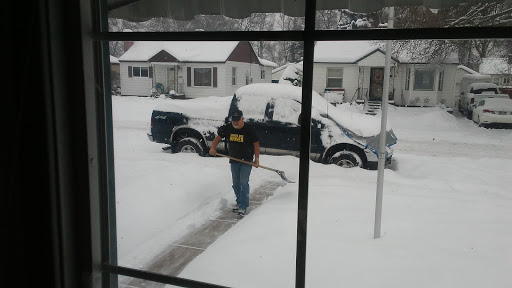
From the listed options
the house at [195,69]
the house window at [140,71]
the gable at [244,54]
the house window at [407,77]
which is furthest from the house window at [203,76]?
the house window at [407,77]

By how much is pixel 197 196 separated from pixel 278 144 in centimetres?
146

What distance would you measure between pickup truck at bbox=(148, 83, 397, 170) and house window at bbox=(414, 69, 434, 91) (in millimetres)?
1361

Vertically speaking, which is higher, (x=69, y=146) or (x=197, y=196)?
(x=69, y=146)

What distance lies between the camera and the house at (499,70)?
3.18m

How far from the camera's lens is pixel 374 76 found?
195 inches

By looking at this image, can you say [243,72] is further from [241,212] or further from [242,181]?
[241,212]

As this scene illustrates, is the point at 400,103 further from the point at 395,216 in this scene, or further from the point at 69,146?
the point at 69,146

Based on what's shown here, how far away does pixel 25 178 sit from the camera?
159 centimetres

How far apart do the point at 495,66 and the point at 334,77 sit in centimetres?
189

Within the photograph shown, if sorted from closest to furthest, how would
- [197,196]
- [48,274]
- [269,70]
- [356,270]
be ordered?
[48,274], [356,270], [269,70], [197,196]

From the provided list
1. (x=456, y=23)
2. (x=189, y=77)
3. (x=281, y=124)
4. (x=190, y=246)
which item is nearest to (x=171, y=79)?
(x=189, y=77)

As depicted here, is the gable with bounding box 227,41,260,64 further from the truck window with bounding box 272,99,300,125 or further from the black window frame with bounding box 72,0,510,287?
Answer: the black window frame with bounding box 72,0,510,287

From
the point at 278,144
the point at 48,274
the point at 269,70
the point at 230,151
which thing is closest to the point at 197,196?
the point at 230,151

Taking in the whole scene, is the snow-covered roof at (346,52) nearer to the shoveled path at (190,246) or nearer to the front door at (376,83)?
the front door at (376,83)
